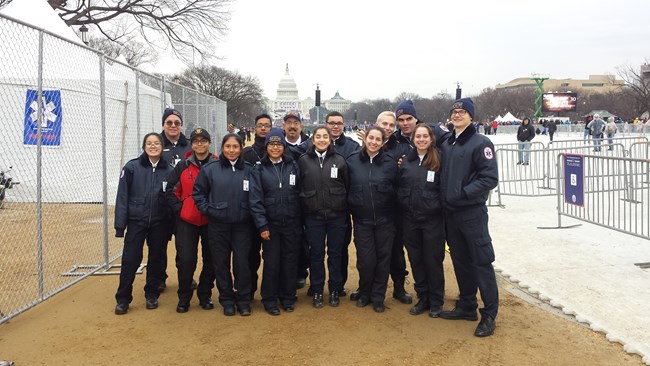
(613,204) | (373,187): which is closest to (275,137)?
(373,187)

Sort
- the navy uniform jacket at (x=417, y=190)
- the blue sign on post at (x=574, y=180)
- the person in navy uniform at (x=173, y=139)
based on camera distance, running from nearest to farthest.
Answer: the navy uniform jacket at (x=417, y=190) < the person in navy uniform at (x=173, y=139) < the blue sign on post at (x=574, y=180)

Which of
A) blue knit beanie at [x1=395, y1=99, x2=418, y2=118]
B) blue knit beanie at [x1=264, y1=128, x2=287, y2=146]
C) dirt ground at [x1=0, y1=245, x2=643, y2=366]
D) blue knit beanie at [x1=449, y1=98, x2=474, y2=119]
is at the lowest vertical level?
dirt ground at [x1=0, y1=245, x2=643, y2=366]

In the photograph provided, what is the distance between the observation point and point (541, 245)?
7125 mm

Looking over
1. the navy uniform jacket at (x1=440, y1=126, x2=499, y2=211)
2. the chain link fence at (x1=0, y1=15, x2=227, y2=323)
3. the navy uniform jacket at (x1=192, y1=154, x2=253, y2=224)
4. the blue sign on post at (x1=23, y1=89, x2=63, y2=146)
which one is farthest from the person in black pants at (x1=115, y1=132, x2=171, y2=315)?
the navy uniform jacket at (x1=440, y1=126, x2=499, y2=211)

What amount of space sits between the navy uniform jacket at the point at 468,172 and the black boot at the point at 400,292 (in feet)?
3.84

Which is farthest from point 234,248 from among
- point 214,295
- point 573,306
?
point 573,306

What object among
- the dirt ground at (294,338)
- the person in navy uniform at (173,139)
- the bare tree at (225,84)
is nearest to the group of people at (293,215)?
the dirt ground at (294,338)

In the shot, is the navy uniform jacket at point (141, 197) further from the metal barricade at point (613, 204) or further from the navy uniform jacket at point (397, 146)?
the metal barricade at point (613, 204)

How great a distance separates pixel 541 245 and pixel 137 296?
5463mm

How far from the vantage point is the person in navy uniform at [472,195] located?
4137mm

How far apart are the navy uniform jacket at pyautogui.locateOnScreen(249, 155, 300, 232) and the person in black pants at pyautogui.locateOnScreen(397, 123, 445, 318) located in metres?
1.02

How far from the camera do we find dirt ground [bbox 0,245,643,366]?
146 inches

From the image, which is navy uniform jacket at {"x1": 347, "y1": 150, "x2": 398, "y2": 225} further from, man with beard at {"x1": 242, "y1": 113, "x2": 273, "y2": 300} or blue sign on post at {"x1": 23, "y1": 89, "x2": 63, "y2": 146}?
blue sign on post at {"x1": 23, "y1": 89, "x2": 63, "y2": 146}

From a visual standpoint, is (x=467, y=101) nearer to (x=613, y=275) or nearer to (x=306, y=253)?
(x=306, y=253)
